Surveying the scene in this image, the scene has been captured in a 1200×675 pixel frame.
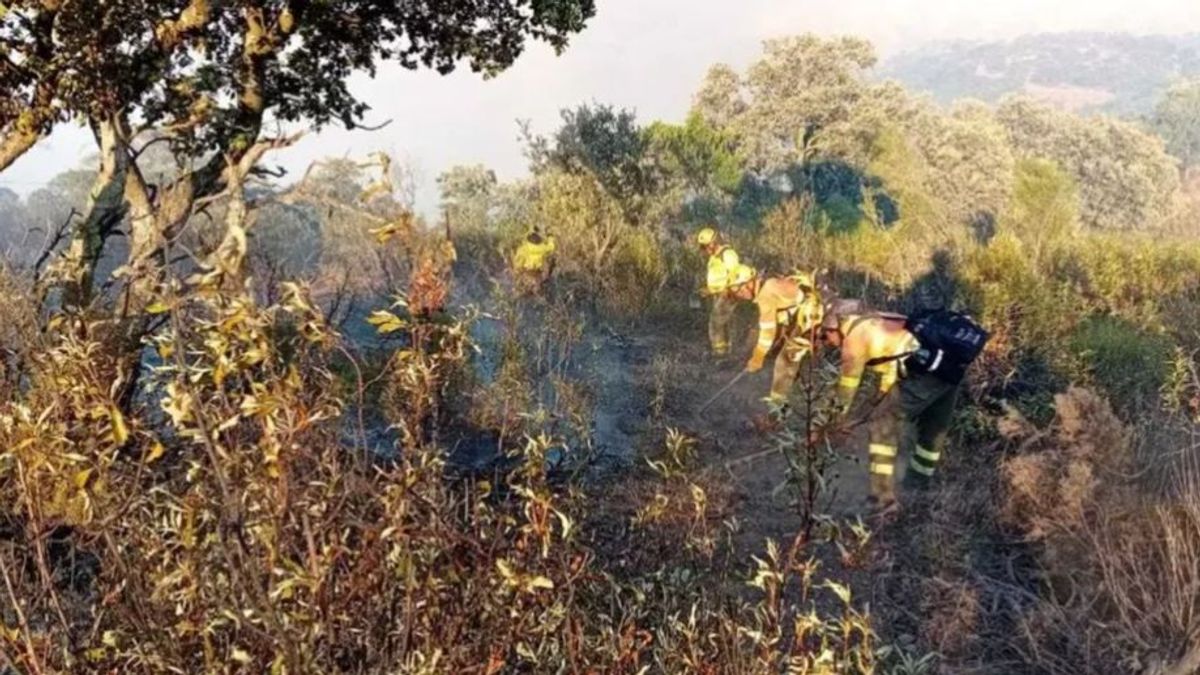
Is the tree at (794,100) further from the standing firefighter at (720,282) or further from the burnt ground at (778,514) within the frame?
the burnt ground at (778,514)

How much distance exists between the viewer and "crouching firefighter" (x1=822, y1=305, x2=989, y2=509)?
557 centimetres

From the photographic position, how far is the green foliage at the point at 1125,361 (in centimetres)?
723

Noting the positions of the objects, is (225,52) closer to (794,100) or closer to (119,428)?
(119,428)

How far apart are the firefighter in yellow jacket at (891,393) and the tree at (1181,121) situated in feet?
255

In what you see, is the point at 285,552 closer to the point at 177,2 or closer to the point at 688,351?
the point at 177,2

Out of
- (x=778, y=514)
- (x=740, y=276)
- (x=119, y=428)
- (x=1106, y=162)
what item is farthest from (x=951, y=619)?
(x=1106, y=162)

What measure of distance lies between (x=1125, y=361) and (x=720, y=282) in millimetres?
3650

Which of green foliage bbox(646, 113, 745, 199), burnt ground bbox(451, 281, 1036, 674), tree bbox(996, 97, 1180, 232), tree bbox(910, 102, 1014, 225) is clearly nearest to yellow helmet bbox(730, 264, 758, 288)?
burnt ground bbox(451, 281, 1036, 674)

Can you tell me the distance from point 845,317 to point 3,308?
5.25m

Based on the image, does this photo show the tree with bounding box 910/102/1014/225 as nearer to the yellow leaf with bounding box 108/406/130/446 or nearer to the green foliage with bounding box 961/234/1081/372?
the green foliage with bounding box 961/234/1081/372

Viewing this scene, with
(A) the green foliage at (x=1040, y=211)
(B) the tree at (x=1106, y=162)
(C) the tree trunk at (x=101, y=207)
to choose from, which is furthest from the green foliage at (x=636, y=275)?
(B) the tree at (x=1106, y=162)

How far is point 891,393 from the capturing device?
224 inches

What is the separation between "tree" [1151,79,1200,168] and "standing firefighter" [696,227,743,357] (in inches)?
2990

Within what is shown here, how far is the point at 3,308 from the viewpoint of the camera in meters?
5.31
